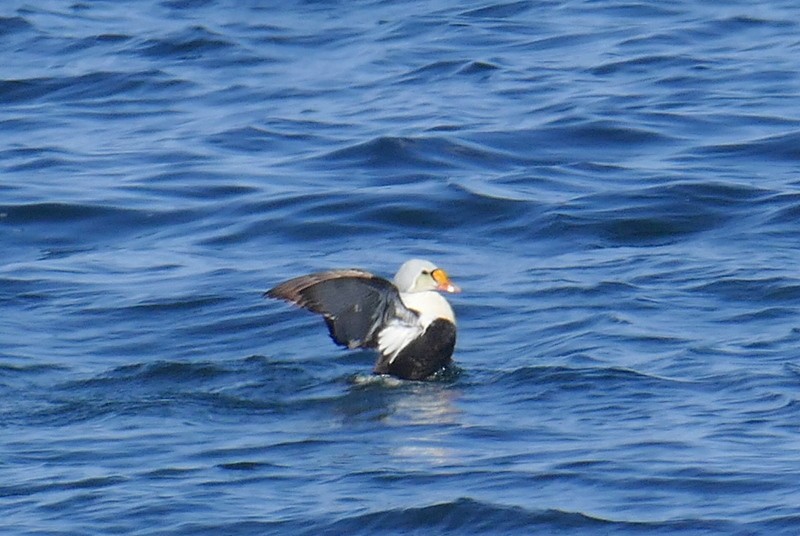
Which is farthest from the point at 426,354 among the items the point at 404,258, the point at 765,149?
the point at 765,149

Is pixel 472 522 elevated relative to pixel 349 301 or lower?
lower

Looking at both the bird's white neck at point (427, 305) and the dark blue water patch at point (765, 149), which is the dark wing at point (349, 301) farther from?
the dark blue water patch at point (765, 149)

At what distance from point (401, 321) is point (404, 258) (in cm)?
254

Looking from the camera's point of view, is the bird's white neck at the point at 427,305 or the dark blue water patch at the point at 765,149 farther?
the dark blue water patch at the point at 765,149

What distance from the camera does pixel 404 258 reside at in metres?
12.2

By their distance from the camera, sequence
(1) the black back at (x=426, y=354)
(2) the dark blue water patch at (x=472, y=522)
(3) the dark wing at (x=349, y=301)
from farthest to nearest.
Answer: (1) the black back at (x=426, y=354) < (3) the dark wing at (x=349, y=301) < (2) the dark blue water patch at (x=472, y=522)

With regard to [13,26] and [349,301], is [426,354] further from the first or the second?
[13,26]

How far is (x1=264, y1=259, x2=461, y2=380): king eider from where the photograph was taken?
951 cm

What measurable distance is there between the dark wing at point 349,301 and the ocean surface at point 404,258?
28 cm

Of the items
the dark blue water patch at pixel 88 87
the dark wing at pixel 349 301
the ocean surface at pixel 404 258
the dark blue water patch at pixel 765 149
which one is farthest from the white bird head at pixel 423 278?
the dark blue water patch at pixel 88 87

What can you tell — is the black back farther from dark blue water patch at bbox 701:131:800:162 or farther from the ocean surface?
dark blue water patch at bbox 701:131:800:162

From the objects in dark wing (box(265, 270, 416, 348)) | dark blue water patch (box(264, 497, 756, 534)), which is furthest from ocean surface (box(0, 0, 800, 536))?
dark wing (box(265, 270, 416, 348))

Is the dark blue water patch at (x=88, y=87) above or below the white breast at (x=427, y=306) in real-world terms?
below

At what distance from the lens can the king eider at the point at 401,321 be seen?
951 centimetres
